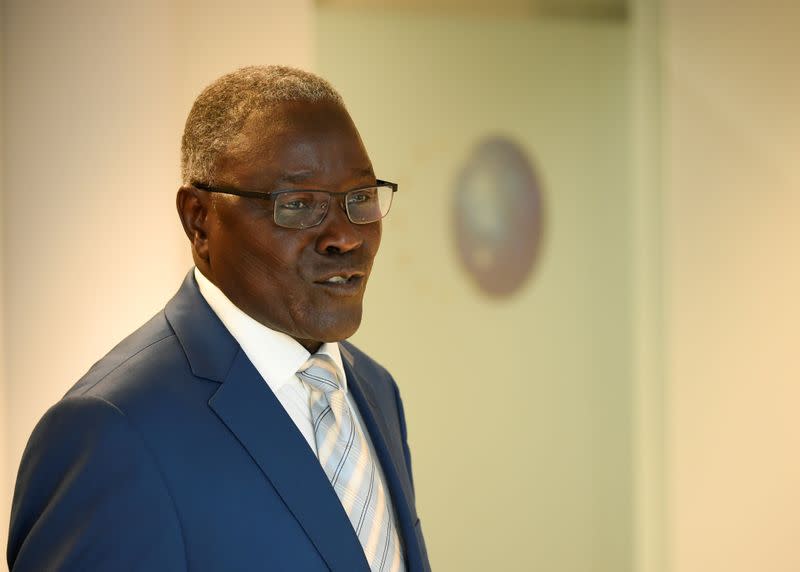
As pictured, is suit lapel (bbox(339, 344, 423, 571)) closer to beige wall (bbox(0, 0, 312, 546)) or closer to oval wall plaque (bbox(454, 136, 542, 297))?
beige wall (bbox(0, 0, 312, 546))

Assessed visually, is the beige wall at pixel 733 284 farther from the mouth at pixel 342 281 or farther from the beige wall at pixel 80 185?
the mouth at pixel 342 281

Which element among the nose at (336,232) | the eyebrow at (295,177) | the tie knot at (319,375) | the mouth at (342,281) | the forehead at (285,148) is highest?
the forehead at (285,148)

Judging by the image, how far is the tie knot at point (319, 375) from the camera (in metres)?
1.34

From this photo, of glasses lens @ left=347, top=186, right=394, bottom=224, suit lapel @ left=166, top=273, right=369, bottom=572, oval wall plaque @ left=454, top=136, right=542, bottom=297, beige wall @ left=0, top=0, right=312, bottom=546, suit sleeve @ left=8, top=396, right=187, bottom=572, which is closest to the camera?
suit sleeve @ left=8, top=396, right=187, bottom=572

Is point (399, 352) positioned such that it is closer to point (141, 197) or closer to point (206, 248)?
point (141, 197)

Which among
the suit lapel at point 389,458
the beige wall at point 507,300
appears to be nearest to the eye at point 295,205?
the suit lapel at point 389,458

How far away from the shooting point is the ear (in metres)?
1.33

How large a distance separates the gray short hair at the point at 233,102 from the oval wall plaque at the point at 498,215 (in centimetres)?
157

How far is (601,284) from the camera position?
10.0 feet

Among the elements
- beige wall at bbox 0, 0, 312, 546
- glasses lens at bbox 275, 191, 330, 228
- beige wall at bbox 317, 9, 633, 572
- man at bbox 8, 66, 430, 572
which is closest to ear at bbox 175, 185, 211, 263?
man at bbox 8, 66, 430, 572

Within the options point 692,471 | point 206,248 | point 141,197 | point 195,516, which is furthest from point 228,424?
point 692,471

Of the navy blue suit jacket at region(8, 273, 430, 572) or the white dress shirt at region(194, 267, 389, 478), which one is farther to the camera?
the white dress shirt at region(194, 267, 389, 478)

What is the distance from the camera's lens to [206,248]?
4.40 ft

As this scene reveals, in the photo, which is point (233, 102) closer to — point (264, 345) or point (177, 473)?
point (264, 345)
